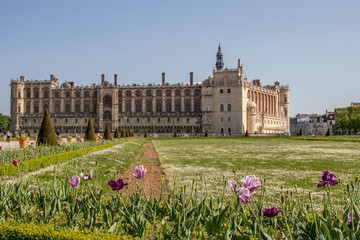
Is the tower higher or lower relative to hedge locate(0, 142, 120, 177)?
higher

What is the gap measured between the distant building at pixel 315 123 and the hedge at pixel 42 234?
103 meters

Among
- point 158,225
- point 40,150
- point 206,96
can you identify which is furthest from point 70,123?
point 158,225

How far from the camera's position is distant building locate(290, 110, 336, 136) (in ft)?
323

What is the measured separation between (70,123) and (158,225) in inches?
2610

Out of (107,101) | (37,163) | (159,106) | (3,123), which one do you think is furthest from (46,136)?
(3,123)

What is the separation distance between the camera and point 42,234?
321 centimetres

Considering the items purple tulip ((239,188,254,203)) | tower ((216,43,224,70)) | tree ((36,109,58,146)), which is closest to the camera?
purple tulip ((239,188,254,203))

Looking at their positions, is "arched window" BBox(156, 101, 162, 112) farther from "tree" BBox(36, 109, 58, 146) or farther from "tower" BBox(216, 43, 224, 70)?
"tree" BBox(36, 109, 58, 146)

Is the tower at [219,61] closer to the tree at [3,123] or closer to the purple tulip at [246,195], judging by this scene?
the tree at [3,123]

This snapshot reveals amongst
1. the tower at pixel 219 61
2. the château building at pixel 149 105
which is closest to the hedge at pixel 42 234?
the château building at pixel 149 105

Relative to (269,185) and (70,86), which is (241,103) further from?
(269,185)

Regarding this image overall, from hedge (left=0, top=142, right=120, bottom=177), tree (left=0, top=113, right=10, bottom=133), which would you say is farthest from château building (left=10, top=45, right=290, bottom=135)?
hedge (left=0, top=142, right=120, bottom=177)

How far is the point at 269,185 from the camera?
7.81m

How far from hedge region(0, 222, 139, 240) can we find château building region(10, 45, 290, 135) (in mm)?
59809
